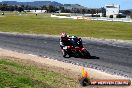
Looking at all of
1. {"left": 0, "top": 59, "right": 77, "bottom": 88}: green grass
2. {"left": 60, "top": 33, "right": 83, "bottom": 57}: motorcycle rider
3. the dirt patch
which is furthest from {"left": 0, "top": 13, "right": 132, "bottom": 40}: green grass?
{"left": 0, "top": 59, "right": 77, "bottom": 88}: green grass

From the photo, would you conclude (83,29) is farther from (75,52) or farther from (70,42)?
(75,52)

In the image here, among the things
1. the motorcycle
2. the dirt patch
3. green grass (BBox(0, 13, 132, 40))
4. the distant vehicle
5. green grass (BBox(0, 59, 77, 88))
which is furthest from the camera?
green grass (BBox(0, 13, 132, 40))

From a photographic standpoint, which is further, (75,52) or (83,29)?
(83,29)

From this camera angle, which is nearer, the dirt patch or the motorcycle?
the dirt patch

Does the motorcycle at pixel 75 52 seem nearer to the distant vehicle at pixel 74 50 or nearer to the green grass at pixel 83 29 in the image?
the distant vehicle at pixel 74 50

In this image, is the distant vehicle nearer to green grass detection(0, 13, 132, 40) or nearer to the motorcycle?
the motorcycle

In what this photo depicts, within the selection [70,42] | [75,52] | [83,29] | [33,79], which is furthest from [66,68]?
[83,29]

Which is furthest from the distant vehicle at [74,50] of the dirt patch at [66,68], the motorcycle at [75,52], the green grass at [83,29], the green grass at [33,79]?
the green grass at [83,29]

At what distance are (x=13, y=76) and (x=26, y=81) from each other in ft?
3.43

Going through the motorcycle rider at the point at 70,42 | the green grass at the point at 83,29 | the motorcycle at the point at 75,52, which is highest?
the motorcycle rider at the point at 70,42

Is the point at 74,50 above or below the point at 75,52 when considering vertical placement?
above

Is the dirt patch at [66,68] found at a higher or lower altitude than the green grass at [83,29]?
higher

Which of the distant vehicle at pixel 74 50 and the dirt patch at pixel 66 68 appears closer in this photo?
the dirt patch at pixel 66 68

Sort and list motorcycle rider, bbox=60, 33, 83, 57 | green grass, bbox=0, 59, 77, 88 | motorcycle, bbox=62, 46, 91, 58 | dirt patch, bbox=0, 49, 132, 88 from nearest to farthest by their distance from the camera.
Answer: green grass, bbox=0, 59, 77, 88 → dirt patch, bbox=0, 49, 132, 88 → motorcycle, bbox=62, 46, 91, 58 → motorcycle rider, bbox=60, 33, 83, 57
